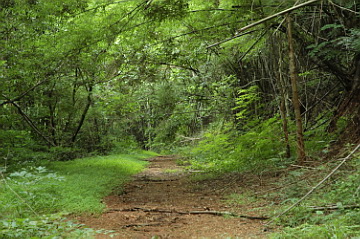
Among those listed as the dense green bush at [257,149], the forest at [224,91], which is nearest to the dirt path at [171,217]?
the forest at [224,91]

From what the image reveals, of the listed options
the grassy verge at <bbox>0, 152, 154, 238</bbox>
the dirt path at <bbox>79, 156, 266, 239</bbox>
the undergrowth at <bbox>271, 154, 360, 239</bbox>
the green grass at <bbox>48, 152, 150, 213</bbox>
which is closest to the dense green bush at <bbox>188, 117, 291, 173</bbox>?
the dirt path at <bbox>79, 156, 266, 239</bbox>

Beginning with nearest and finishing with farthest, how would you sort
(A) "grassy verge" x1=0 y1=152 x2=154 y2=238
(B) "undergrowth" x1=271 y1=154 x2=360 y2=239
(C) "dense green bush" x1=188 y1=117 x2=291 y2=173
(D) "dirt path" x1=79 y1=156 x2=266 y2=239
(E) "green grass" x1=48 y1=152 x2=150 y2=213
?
1. (B) "undergrowth" x1=271 y1=154 x2=360 y2=239
2. (A) "grassy verge" x1=0 y1=152 x2=154 y2=238
3. (D) "dirt path" x1=79 y1=156 x2=266 y2=239
4. (E) "green grass" x1=48 y1=152 x2=150 y2=213
5. (C) "dense green bush" x1=188 y1=117 x2=291 y2=173

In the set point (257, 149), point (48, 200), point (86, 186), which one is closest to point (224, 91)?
point (257, 149)

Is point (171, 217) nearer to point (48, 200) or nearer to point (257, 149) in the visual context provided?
point (48, 200)

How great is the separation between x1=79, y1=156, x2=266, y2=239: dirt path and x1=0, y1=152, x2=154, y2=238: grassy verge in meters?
0.43

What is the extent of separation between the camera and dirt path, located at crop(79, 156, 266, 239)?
350 cm

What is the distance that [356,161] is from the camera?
A: 4164 millimetres

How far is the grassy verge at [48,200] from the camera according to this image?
294cm

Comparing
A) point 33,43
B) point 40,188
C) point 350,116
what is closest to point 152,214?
point 40,188

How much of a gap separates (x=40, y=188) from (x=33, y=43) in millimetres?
3719

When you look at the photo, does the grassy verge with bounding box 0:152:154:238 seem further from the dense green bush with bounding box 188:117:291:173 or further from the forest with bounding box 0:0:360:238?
the dense green bush with bounding box 188:117:291:173

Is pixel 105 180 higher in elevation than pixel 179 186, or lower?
higher

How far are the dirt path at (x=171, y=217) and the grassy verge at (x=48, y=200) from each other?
433 millimetres

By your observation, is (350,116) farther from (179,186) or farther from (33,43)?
(33,43)
